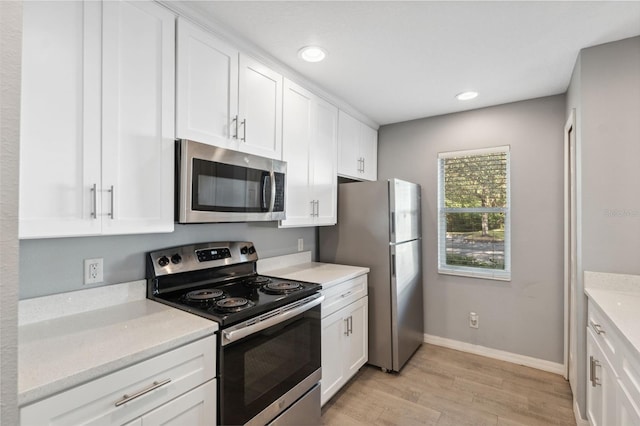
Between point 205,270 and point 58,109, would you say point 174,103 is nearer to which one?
point 58,109

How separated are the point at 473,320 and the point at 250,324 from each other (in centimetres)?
252

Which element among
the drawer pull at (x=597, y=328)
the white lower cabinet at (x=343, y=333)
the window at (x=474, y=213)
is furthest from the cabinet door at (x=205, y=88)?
the window at (x=474, y=213)

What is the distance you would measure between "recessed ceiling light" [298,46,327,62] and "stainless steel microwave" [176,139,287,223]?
0.72 metres

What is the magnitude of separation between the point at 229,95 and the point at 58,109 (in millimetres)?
852

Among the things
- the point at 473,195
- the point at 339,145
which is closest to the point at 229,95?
the point at 339,145

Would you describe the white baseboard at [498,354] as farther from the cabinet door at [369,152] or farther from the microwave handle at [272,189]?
the microwave handle at [272,189]

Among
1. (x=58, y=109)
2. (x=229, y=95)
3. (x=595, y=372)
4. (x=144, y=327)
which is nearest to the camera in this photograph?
(x=58, y=109)

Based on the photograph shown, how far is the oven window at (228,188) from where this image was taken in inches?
64.7

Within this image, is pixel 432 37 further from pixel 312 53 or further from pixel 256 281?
pixel 256 281

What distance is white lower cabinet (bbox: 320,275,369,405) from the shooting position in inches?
84.7

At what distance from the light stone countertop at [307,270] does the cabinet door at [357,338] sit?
0.27m

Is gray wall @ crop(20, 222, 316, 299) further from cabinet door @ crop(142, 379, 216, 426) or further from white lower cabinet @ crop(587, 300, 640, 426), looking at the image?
white lower cabinet @ crop(587, 300, 640, 426)

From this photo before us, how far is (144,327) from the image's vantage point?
1.28m

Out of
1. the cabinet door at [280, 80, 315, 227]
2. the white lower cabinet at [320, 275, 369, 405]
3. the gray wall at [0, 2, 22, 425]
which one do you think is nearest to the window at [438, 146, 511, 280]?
the white lower cabinet at [320, 275, 369, 405]
